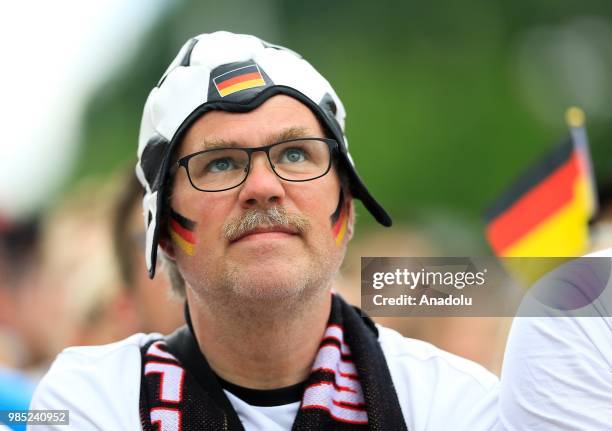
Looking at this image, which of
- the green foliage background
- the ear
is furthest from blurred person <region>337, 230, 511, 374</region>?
the green foliage background

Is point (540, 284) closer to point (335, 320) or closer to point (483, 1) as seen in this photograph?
point (335, 320)

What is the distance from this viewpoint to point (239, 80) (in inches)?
110

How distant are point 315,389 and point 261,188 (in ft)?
1.89

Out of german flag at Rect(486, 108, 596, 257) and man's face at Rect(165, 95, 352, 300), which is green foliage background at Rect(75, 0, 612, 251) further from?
man's face at Rect(165, 95, 352, 300)

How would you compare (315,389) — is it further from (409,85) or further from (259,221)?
(409,85)

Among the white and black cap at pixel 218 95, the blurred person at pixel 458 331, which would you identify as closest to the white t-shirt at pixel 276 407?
the white and black cap at pixel 218 95

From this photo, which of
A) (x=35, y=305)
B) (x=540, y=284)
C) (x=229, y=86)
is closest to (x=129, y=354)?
(x=229, y=86)

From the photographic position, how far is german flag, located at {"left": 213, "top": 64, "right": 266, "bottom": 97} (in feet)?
9.07

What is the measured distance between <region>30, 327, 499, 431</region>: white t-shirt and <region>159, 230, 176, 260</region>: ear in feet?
0.97

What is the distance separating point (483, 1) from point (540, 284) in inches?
445

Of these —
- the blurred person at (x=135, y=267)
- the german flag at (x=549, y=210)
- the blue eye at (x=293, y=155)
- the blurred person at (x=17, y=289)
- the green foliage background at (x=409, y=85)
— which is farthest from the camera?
the green foliage background at (x=409, y=85)

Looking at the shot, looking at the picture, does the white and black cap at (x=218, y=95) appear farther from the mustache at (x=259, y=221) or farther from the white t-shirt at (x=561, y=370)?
the white t-shirt at (x=561, y=370)

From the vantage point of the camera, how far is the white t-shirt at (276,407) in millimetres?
2670

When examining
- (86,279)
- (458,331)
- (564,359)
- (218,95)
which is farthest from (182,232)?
(86,279)
